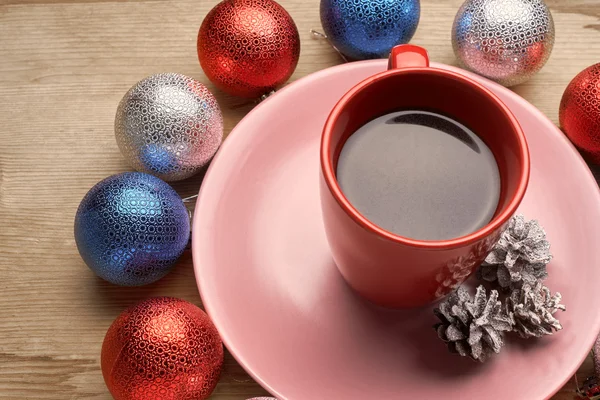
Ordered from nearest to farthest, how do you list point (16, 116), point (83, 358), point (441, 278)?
1. point (441, 278)
2. point (83, 358)
3. point (16, 116)

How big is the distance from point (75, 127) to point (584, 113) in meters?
0.60

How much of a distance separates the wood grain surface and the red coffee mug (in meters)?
0.20

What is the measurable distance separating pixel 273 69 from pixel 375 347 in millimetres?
345

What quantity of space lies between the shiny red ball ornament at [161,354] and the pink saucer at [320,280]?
0.03 m

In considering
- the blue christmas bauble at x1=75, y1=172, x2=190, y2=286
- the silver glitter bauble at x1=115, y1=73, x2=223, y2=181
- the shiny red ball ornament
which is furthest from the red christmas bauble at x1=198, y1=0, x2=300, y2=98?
Result: the shiny red ball ornament

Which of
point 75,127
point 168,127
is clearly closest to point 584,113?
point 168,127

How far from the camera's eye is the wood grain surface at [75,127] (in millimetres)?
736

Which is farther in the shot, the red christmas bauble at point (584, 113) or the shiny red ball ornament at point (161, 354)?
the red christmas bauble at point (584, 113)

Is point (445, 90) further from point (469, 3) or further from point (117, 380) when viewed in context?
point (117, 380)

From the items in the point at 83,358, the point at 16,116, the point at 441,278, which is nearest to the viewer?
the point at 441,278

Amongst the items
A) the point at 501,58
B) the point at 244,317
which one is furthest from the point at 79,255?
the point at 501,58

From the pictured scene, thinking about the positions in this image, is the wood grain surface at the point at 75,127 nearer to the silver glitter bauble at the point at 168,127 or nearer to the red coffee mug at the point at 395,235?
the silver glitter bauble at the point at 168,127

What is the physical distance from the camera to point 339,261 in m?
0.64

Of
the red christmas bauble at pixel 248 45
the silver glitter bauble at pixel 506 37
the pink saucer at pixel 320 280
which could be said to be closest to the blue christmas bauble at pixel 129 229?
the pink saucer at pixel 320 280
